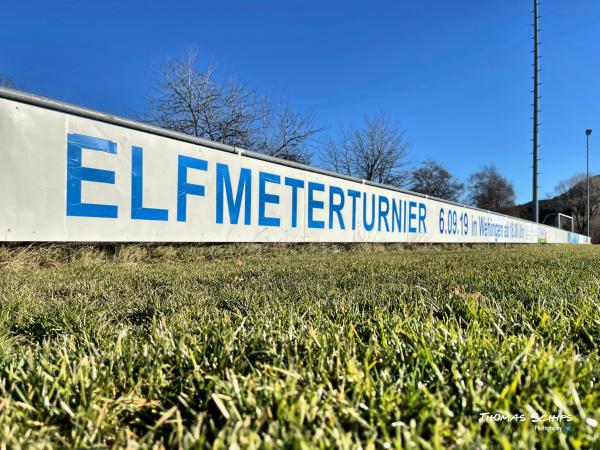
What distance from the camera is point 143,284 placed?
3.09 m

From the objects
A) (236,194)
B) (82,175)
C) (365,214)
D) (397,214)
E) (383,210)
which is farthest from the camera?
(397,214)

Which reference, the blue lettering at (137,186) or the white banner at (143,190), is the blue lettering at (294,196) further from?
the blue lettering at (137,186)

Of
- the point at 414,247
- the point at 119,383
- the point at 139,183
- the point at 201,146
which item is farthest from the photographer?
the point at 414,247

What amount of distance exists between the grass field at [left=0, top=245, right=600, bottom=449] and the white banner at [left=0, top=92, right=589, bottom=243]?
1677 mm

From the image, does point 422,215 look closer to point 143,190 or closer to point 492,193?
point 143,190

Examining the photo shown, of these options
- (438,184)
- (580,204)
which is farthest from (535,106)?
(580,204)

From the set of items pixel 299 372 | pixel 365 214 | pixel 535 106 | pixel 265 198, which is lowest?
pixel 299 372

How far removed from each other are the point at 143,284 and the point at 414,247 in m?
8.36

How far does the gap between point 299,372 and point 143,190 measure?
3.87m

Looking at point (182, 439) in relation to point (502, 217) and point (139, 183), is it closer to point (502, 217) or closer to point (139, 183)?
point (139, 183)

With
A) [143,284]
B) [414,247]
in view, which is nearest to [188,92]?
[414,247]

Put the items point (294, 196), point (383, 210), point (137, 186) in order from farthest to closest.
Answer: point (383, 210)
point (294, 196)
point (137, 186)

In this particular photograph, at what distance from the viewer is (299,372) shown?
1.24 metres

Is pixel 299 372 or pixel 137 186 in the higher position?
pixel 137 186
